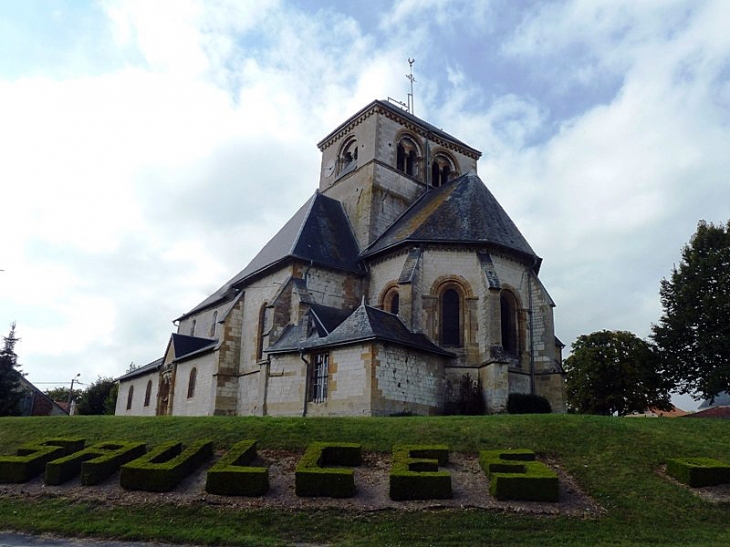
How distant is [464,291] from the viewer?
2736cm

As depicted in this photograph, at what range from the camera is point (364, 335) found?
75.9ft

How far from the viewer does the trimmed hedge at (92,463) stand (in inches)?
575

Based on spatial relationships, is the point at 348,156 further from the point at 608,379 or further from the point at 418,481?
the point at 418,481

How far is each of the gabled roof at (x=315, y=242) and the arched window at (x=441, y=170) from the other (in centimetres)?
690

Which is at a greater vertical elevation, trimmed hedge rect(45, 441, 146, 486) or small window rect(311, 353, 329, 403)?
small window rect(311, 353, 329, 403)

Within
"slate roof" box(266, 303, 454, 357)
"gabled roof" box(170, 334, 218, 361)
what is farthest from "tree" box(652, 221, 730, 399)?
"gabled roof" box(170, 334, 218, 361)

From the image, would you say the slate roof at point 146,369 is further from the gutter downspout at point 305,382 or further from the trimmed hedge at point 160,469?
the trimmed hedge at point 160,469

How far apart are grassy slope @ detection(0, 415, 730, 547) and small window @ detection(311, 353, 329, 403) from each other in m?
5.22

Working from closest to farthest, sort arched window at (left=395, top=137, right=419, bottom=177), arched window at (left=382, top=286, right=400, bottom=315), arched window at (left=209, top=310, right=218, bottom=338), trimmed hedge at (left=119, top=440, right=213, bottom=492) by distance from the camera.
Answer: trimmed hedge at (left=119, top=440, right=213, bottom=492) → arched window at (left=382, top=286, right=400, bottom=315) → arched window at (left=209, top=310, right=218, bottom=338) → arched window at (left=395, top=137, right=419, bottom=177)

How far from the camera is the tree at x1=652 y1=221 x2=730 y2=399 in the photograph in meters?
27.7

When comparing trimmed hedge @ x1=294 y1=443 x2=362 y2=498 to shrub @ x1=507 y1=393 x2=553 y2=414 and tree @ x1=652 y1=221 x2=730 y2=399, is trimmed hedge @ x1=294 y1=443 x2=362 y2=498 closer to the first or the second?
shrub @ x1=507 y1=393 x2=553 y2=414

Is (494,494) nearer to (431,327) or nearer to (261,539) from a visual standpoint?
(261,539)

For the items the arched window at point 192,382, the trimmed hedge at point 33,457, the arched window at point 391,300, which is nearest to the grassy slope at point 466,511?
the trimmed hedge at point 33,457

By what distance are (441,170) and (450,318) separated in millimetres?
15197
